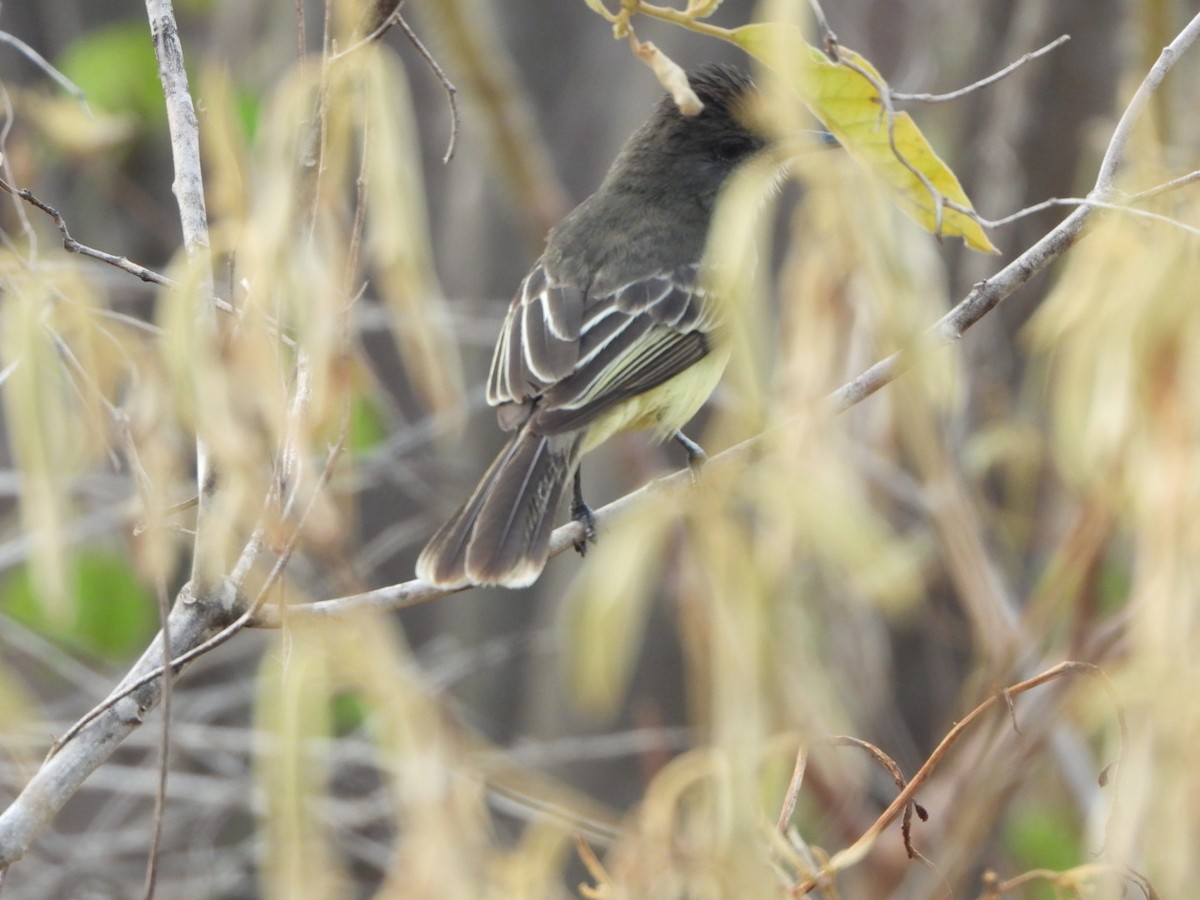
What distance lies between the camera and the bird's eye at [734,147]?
478 centimetres

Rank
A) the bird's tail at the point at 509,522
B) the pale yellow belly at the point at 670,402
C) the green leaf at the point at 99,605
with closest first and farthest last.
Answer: the bird's tail at the point at 509,522 < the pale yellow belly at the point at 670,402 < the green leaf at the point at 99,605

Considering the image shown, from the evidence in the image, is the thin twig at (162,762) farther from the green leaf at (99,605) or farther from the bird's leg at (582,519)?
the green leaf at (99,605)

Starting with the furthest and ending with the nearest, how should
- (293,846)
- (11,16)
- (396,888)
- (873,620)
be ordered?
(11,16)
(873,620)
(396,888)
(293,846)

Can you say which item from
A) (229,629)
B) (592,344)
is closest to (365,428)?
(592,344)

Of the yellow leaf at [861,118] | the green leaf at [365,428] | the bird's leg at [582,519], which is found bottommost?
the bird's leg at [582,519]

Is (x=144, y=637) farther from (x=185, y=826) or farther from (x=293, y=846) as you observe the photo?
(x=293, y=846)

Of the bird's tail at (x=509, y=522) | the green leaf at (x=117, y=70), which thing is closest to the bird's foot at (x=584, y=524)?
the bird's tail at (x=509, y=522)

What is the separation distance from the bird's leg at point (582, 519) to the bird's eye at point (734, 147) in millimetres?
1216

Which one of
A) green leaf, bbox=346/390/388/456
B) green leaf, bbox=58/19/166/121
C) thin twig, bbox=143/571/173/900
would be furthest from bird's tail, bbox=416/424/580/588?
green leaf, bbox=58/19/166/121

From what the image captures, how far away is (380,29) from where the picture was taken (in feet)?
8.04

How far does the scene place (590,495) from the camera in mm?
6773

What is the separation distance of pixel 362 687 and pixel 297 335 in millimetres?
630

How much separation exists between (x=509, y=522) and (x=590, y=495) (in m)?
3.24

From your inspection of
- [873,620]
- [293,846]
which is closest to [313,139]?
[293,846]
